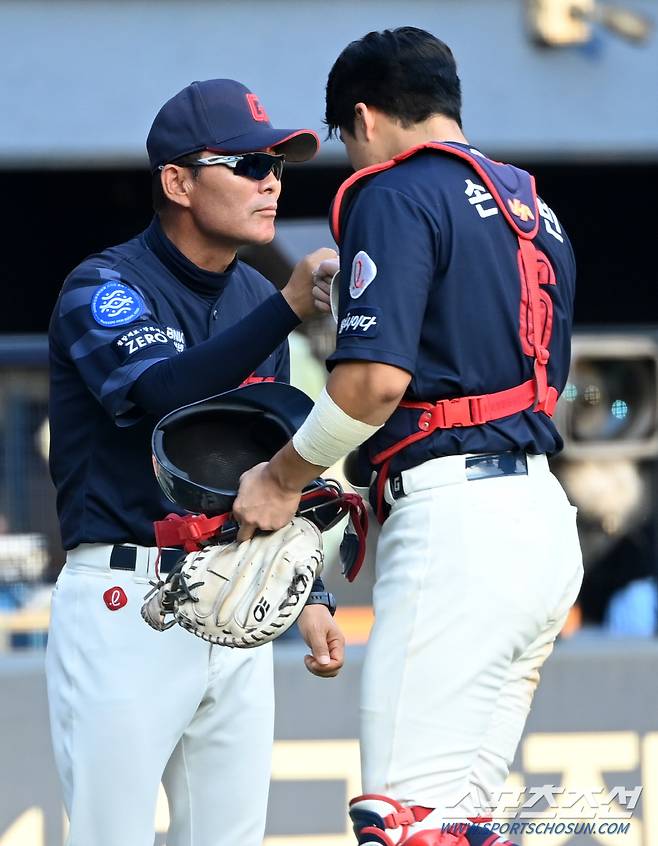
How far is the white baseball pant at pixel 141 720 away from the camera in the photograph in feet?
10.0

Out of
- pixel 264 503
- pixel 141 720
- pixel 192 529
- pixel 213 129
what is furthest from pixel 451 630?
pixel 213 129

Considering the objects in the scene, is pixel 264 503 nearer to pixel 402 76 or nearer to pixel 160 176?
pixel 402 76

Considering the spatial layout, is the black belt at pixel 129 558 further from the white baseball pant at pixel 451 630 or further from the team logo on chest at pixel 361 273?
the team logo on chest at pixel 361 273

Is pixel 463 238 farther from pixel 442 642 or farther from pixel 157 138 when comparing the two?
pixel 157 138

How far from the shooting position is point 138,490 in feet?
10.3

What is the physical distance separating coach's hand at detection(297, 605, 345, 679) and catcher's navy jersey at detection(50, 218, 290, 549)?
1.37 feet

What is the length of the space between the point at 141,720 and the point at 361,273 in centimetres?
117

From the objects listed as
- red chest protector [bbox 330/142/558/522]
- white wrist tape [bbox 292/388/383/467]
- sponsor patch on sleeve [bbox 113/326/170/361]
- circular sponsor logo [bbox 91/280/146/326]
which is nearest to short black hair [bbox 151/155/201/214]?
circular sponsor logo [bbox 91/280/146/326]

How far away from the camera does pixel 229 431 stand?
2994 mm

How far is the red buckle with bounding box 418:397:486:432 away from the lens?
Result: 8.64 feet

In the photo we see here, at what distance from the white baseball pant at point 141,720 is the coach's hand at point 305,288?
69 cm

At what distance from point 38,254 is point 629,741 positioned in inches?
244

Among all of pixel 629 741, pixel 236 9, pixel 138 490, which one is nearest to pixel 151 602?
pixel 138 490

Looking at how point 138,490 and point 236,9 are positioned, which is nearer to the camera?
point 138,490
